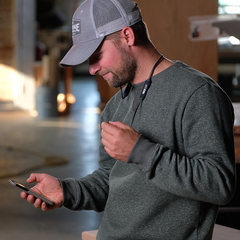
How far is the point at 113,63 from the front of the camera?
118 cm

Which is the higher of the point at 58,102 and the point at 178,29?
the point at 178,29

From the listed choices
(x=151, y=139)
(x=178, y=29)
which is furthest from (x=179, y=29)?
(x=151, y=139)

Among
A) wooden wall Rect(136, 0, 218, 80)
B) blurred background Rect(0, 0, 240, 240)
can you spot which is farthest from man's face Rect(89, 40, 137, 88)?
wooden wall Rect(136, 0, 218, 80)

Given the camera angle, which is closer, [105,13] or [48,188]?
[105,13]

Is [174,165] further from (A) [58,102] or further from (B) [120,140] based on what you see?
(A) [58,102]

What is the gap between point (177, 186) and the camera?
3.20ft

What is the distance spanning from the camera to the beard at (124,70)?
1.18 m

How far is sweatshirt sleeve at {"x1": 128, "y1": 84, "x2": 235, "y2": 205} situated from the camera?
0.97 metres

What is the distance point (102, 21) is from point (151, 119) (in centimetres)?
35

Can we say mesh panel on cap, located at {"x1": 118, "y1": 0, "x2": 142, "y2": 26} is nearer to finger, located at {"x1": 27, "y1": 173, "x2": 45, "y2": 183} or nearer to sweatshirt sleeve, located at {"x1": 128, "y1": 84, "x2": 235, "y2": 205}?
sweatshirt sleeve, located at {"x1": 128, "y1": 84, "x2": 235, "y2": 205}

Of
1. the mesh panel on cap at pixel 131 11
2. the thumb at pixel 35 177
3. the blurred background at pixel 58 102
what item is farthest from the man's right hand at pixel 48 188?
the blurred background at pixel 58 102

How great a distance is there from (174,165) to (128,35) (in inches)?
17.9

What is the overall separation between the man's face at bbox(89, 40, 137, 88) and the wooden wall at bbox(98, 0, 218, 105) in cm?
161

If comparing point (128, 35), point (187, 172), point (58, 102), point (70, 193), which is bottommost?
point (58, 102)
